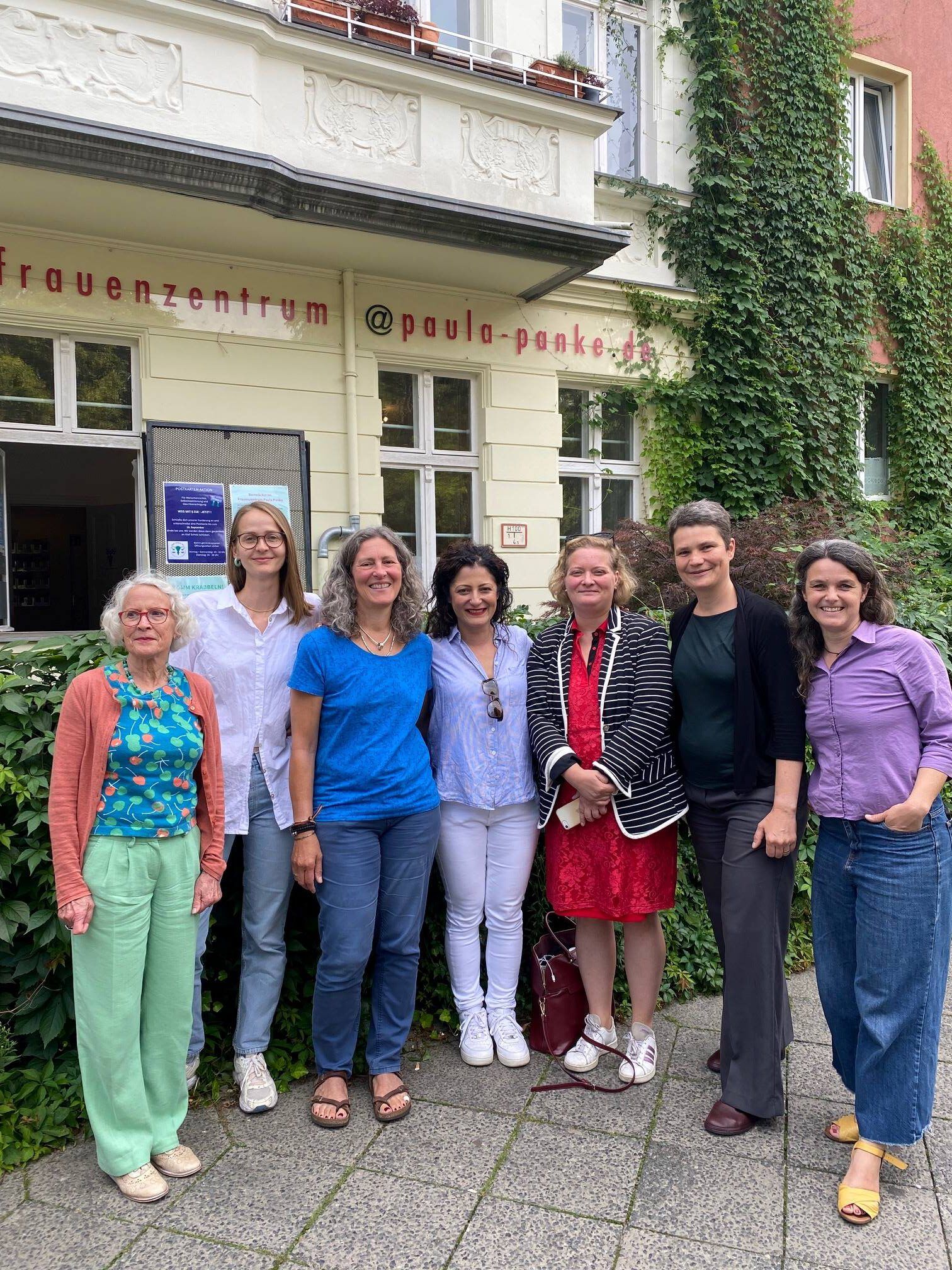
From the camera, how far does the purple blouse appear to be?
2.76 metres

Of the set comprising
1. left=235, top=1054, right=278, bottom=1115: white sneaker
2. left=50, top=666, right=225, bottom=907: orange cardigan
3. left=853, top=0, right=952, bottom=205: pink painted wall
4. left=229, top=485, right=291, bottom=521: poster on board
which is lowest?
left=235, top=1054, right=278, bottom=1115: white sneaker

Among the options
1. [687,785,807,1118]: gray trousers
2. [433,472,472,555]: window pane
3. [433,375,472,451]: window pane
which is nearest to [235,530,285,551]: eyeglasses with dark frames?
[687,785,807,1118]: gray trousers

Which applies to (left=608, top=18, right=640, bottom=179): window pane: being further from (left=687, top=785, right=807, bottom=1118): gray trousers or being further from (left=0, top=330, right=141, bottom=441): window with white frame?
(left=687, top=785, right=807, bottom=1118): gray trousers

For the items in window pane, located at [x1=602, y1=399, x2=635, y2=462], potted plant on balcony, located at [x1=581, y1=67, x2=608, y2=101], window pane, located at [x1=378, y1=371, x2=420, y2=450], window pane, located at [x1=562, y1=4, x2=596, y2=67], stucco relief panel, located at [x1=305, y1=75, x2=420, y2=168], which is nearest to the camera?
stucco relief panel, located at [x1=305, y1=75, x2=420, y2=168]

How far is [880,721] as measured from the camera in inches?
110

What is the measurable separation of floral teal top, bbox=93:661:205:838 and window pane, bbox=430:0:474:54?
8.03 m

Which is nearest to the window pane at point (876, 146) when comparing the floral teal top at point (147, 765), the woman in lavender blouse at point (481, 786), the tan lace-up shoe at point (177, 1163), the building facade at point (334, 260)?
the building facade at point (334, 260)

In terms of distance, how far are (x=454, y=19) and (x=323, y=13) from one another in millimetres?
2081

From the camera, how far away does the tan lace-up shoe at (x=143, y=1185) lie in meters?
2.76

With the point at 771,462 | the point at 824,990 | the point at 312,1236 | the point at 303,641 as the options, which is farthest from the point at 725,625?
the point at 771,462

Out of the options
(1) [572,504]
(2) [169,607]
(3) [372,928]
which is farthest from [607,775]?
(1) [572,504]

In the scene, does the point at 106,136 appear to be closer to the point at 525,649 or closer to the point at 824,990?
the point at 525,649

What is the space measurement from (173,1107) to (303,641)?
150 cm

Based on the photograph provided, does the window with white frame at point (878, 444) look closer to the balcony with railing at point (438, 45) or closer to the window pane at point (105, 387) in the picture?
the balcony with railing at point (438, 45)
